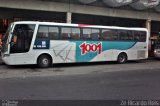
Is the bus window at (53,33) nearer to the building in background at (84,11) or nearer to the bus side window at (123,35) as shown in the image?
the bus side window at (123,35)

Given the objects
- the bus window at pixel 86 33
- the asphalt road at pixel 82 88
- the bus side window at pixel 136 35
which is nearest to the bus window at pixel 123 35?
A: the bus side window at pixel 136 35

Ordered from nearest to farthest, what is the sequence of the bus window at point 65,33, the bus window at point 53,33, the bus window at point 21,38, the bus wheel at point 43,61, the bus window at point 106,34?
the bus window at point 21,38, the bus wheel at point 43,61, the bus window at point 53,33, the bus window at point 65,33, the bus window at point 106,34

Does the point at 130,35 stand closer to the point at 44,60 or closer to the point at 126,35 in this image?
the point at 126,35

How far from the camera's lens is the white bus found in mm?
18859

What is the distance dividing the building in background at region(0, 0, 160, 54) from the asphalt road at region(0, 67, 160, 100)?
14.6 metres

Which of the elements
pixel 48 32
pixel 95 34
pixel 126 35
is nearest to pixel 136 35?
pixel 126 35

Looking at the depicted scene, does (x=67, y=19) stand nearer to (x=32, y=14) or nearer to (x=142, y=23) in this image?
(x=32, y=14)

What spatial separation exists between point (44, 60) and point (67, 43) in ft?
6.36

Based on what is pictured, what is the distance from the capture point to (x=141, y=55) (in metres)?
24.9

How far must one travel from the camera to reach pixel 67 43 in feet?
67.3

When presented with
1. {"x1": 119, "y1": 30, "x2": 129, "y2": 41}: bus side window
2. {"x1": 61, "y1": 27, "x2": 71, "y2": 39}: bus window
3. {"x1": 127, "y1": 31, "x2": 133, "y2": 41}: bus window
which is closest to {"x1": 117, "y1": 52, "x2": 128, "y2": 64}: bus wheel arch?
{"x1": 119, "y1": 30, "x2": 129, "y2": 41}: bus side window

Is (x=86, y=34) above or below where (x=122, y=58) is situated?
above

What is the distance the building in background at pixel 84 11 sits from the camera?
28156mm

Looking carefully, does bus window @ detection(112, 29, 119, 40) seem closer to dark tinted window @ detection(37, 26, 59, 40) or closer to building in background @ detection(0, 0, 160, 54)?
dark tinted window @ detection(37, 26, 59, 40)
